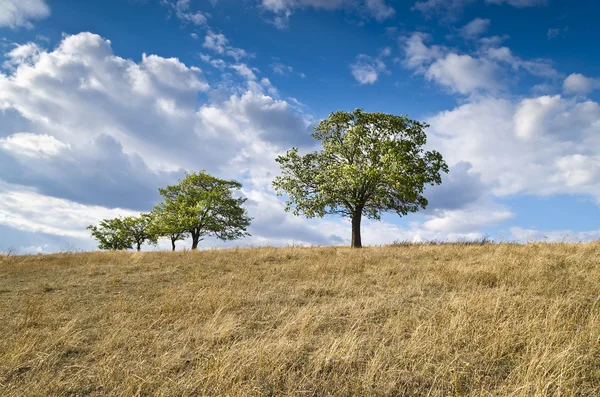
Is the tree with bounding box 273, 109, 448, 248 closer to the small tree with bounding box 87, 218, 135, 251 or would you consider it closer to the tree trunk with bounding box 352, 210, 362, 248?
the tree trunk with bounding box 352, 210, 362, 248

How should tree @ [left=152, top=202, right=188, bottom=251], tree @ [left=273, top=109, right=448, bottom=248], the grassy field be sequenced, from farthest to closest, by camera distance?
1. tree @ [left=152, top=202, right=188, bottom=251]
2. tree @ [left=273, top=109, right=448, bottom=248]
3. the grassy field

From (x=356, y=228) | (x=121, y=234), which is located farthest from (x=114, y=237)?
(x=356, y=228)

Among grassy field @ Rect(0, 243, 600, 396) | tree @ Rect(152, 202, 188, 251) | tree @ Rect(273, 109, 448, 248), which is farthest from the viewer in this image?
tree @ Rect(152, 202, 188, 251)

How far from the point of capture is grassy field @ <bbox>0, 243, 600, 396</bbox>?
5152 mm

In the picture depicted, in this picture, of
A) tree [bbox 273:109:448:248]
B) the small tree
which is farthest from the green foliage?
tree [bbox 273:109:448:248]

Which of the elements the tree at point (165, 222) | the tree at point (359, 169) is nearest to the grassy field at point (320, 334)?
the tree at point (359, 169)

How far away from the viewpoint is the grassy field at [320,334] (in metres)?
5.15

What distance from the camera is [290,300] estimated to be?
9.76 metres

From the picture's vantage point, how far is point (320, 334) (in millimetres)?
7020

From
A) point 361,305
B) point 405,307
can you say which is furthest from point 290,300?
point 405,307

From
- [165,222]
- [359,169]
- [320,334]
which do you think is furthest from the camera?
[165,222]

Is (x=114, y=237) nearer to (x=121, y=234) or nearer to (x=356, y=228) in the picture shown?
(x=121, y=234)

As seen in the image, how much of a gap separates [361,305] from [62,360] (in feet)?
21.4

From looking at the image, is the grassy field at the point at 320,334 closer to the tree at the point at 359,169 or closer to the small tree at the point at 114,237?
the tree at the point at 359,169
